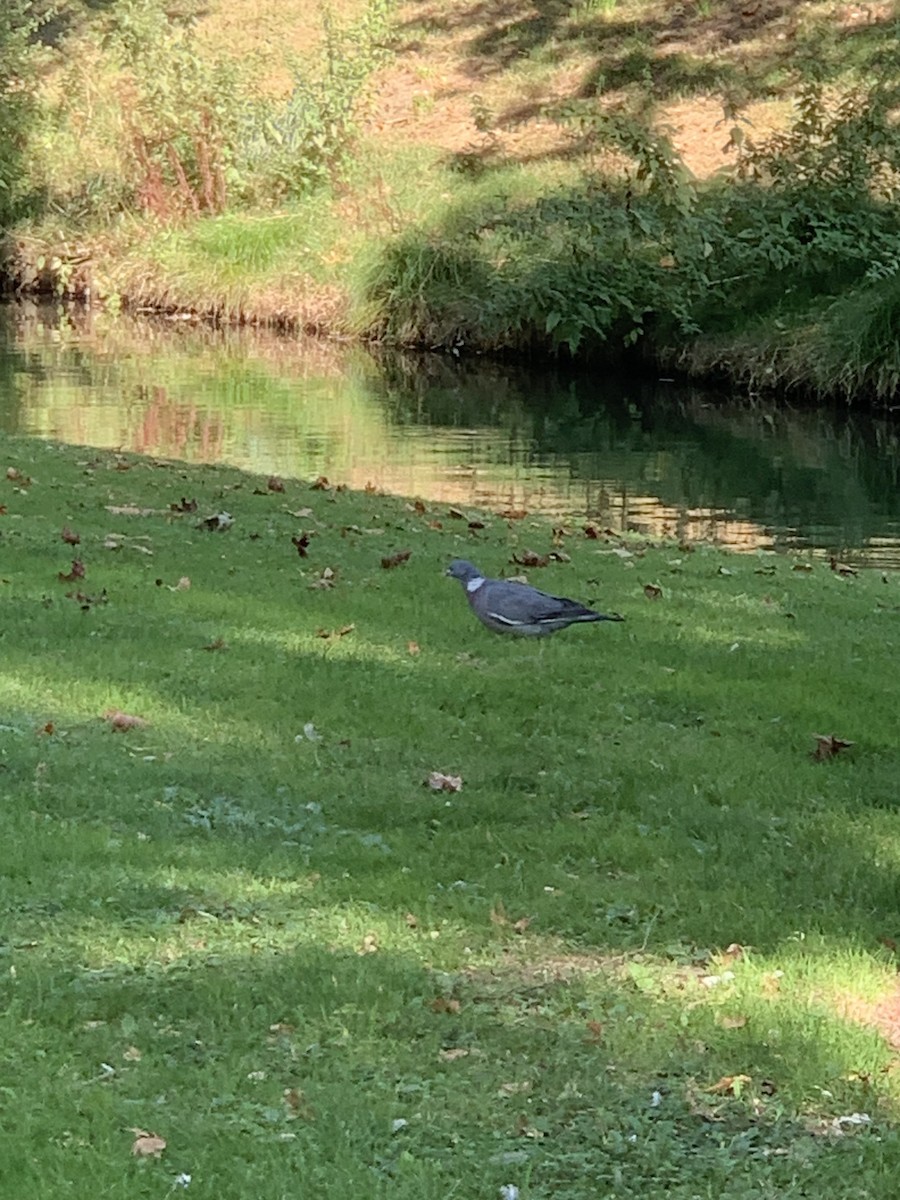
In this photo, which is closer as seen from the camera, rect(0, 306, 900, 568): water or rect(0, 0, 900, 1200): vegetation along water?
rect(0, 0, 900, 1200): vegetation along water

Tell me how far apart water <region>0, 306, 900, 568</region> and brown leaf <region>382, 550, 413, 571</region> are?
198 inches

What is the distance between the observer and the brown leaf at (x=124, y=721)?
6738 mm

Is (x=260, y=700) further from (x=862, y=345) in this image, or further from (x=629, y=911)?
(x=862, y=345)

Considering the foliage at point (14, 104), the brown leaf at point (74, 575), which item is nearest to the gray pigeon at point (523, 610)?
the brown leaf at point (74, 575)

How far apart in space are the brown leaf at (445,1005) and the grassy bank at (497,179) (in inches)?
790

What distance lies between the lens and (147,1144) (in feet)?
12.4

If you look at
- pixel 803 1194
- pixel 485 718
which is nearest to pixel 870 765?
pixel 485 718

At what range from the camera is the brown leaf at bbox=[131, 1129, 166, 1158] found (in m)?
3.75

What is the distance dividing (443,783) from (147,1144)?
271cm

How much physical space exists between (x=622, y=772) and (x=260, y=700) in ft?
5.08

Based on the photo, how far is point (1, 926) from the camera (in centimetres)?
484

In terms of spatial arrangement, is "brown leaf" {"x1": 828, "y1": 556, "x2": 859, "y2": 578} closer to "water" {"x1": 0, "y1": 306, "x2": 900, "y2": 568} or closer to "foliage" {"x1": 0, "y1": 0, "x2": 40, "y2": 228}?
"water" {"x1": 0, "y1": 306, "x2": 900, "y2": 568}

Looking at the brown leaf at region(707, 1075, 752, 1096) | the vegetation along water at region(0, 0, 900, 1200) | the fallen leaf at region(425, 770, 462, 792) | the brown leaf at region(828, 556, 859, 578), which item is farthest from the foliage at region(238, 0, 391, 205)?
the brown leaf at region(707, 1075, 752, 1096)

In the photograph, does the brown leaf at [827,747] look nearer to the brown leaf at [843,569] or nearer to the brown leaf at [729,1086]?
the brown leaf at [729,1086]
